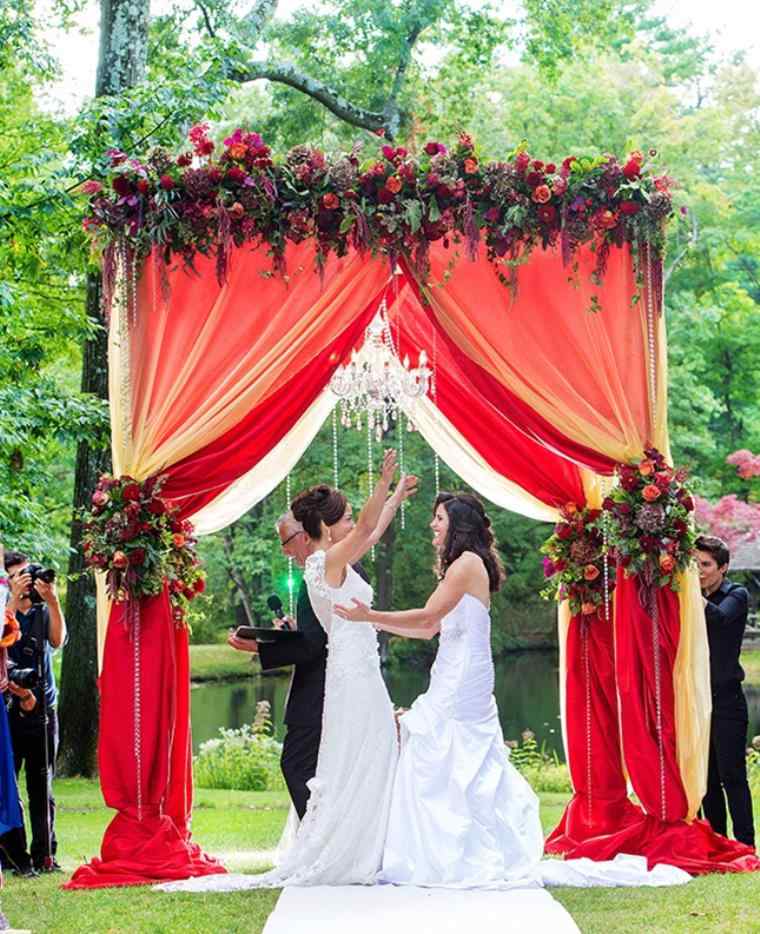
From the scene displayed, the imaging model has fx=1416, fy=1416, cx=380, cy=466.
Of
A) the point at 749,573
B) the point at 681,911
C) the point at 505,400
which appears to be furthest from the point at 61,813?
the point at 749,573

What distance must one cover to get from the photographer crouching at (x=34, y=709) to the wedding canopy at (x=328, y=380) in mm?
359

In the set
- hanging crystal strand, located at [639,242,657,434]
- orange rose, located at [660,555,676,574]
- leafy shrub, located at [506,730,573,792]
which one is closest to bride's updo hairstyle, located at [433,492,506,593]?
orange rose, located at [660,555,676,574]

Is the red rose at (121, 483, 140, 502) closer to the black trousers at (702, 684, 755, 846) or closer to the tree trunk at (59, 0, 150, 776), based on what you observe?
the black trousers at (702, 684, 755, 846)

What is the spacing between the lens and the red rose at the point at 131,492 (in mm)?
6742

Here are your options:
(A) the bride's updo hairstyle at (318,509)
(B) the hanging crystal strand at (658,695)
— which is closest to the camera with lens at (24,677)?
(A) the bride's updo hairstyle at (318,509)

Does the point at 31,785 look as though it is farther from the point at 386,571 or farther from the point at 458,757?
the point at 386,571

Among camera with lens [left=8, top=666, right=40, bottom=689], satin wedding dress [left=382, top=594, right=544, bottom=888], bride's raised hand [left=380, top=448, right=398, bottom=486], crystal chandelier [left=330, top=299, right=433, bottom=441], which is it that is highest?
crystal chandelier [left=330, top=299, right=433, bottom=441]

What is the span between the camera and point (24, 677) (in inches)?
269

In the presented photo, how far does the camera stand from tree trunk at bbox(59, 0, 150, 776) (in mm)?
11758

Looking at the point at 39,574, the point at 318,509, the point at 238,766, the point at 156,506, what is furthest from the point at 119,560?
the point at 238,766

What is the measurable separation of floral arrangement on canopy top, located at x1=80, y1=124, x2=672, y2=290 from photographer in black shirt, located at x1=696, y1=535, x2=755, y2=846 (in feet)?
5.54

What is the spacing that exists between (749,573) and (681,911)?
73.3 ft

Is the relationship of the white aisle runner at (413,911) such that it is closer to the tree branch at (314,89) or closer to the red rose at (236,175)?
the red rose at (236,175)

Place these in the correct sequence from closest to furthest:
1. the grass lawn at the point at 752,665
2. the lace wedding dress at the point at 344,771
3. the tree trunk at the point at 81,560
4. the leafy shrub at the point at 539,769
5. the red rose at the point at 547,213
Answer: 1. the lace wedding dress at the point at 344,771
2. the red rose at the point at 547,213
3. the tree trunk at the point at 81,560
4. the leafy shrub at the point at 539,769
5. the grass lawn at the point at 752,665
